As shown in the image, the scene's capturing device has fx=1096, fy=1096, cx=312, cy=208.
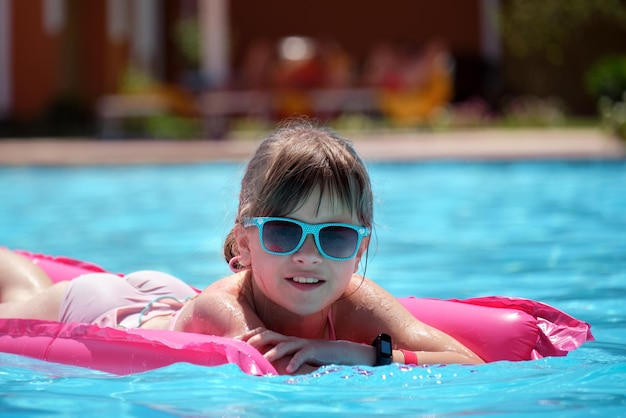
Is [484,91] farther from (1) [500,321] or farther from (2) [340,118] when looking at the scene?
(1) [500,321]

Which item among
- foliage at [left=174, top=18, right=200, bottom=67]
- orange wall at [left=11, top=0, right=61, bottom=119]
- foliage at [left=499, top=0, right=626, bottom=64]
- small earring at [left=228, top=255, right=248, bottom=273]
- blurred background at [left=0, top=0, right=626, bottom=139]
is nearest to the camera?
small earring at [left=228, top=255, right=248, bottom=273]

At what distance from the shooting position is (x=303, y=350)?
2.91 metres

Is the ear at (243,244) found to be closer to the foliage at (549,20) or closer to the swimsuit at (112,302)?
the swimsuit at (112,302)

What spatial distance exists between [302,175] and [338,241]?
20 cm

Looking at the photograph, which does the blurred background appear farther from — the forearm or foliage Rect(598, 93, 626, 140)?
the forearm

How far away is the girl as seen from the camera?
2846mm

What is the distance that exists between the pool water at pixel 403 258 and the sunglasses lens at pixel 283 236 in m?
0.34

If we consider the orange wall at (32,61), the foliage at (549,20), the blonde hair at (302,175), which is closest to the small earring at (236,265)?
the blonde hair at (302,175)

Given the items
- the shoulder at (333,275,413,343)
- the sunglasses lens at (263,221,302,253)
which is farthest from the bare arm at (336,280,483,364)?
the sunglasses lens at (263,221,302,253)

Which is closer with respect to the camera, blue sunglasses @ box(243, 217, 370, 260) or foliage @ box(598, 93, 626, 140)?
blue sunglasses @ box(243, 217, 370, 260)

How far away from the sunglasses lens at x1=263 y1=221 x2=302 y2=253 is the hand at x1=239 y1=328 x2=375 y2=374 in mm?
243

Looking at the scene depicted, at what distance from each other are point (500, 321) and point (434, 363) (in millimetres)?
347

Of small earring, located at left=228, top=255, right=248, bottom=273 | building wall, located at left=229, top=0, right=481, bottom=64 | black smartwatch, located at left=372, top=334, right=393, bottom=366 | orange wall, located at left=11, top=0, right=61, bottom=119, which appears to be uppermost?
building wall, located at left=229, top=0, right=481, bottom=64

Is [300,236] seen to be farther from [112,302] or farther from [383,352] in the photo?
[112,302]
